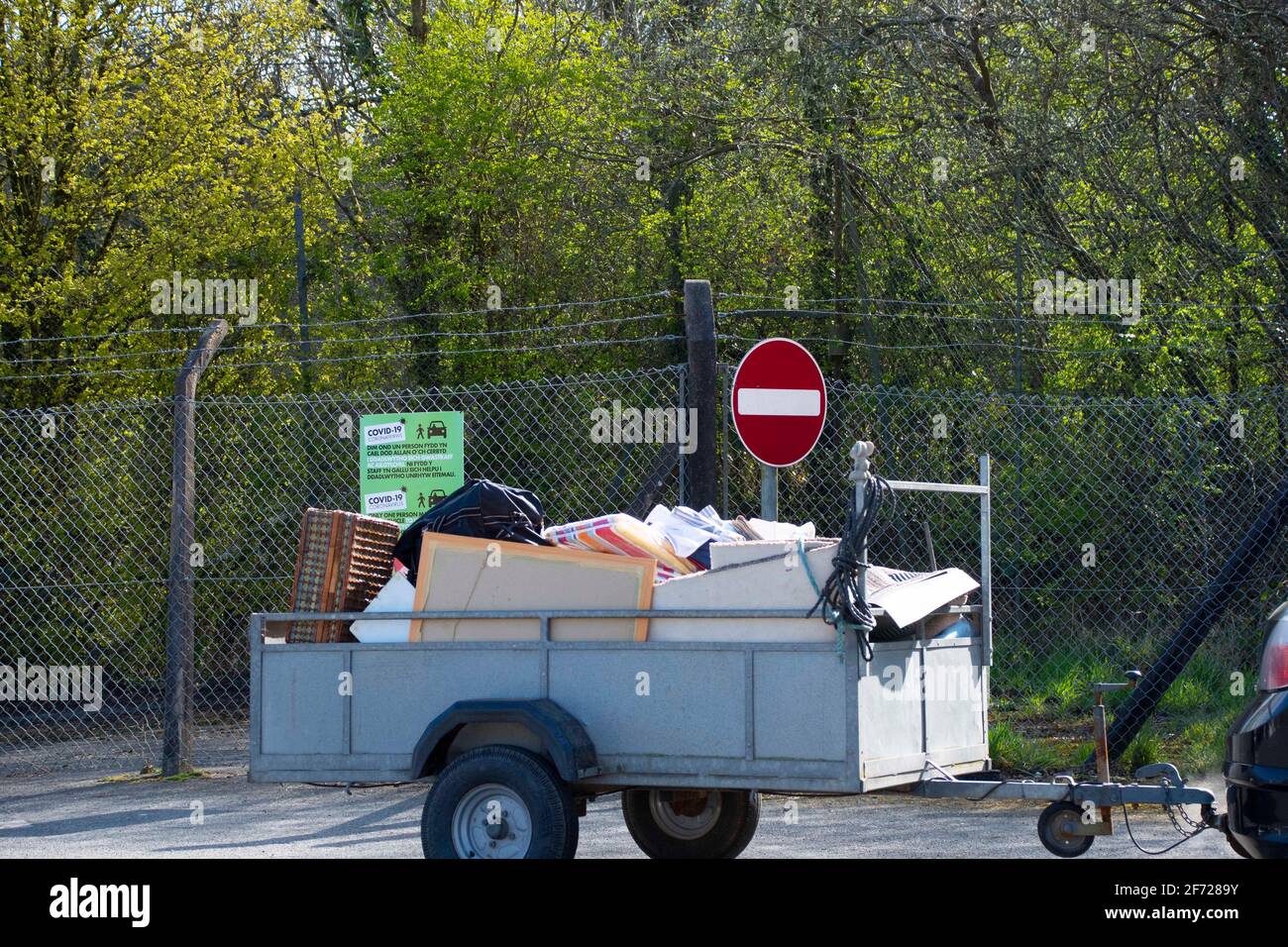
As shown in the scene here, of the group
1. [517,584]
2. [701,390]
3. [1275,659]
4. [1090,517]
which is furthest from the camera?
[1090,517]

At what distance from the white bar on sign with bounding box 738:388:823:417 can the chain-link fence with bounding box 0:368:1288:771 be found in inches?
24.3

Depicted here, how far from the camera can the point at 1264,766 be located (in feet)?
16.2

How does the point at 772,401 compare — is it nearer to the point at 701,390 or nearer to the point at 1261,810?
the point at 701,390

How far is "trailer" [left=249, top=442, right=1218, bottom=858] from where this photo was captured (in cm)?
556

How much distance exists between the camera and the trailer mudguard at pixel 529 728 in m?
5.70

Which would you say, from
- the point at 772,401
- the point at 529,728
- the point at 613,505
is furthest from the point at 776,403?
the point at 529,728

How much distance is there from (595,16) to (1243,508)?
1391cm

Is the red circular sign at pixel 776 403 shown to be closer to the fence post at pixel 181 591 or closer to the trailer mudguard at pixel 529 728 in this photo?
the trailer mudguard at pixel 529 728

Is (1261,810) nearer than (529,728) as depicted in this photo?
Yes

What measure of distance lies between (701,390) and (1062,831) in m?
3.98

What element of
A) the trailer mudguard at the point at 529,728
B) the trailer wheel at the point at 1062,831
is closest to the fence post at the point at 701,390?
the trailer mudguard at the point at 529,728

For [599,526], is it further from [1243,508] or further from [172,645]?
[1243,508]

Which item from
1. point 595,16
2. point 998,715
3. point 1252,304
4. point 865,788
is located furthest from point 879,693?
point 595,16

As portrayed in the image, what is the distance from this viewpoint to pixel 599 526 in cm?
627
